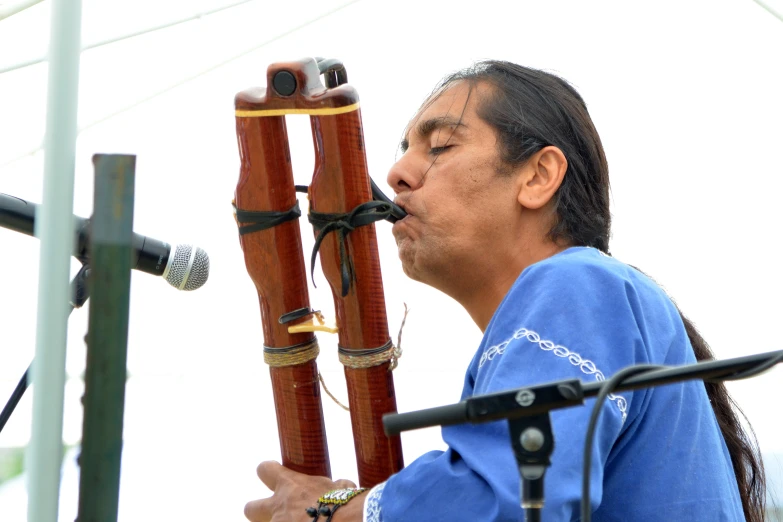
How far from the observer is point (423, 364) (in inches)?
174

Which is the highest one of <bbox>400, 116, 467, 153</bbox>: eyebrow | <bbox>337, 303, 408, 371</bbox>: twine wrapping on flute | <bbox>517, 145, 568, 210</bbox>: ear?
<bbox>400, 116, 467, 153</bbox>: eyebrow

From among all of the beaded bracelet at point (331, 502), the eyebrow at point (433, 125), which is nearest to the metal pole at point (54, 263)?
the beaded bracelet at point (331, 502)

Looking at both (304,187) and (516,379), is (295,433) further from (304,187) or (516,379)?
(516,379)

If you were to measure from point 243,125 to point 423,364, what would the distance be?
2971 millimetres

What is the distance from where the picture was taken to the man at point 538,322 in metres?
1.17

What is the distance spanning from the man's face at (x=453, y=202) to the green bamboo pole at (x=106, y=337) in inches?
39.1

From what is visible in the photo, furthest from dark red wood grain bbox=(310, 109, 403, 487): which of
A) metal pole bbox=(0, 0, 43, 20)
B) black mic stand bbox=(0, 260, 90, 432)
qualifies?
metal pole bbox=(0, 0, 43, 20)

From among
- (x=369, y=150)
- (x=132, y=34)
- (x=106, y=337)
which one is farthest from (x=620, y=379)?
(x=369, y=150)

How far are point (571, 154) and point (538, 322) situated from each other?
663mm

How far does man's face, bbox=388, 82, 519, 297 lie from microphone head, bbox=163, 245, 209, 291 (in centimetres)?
52

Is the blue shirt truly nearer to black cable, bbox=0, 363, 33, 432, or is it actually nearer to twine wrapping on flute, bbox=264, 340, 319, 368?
twine wrapping on flute, bbox=264, 340, 319, 368

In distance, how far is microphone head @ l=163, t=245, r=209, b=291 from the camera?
1.25 meters

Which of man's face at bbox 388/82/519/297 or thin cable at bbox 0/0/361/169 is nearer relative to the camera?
man's face at bbox 388/82/519/297

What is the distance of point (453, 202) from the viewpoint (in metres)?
1.67
